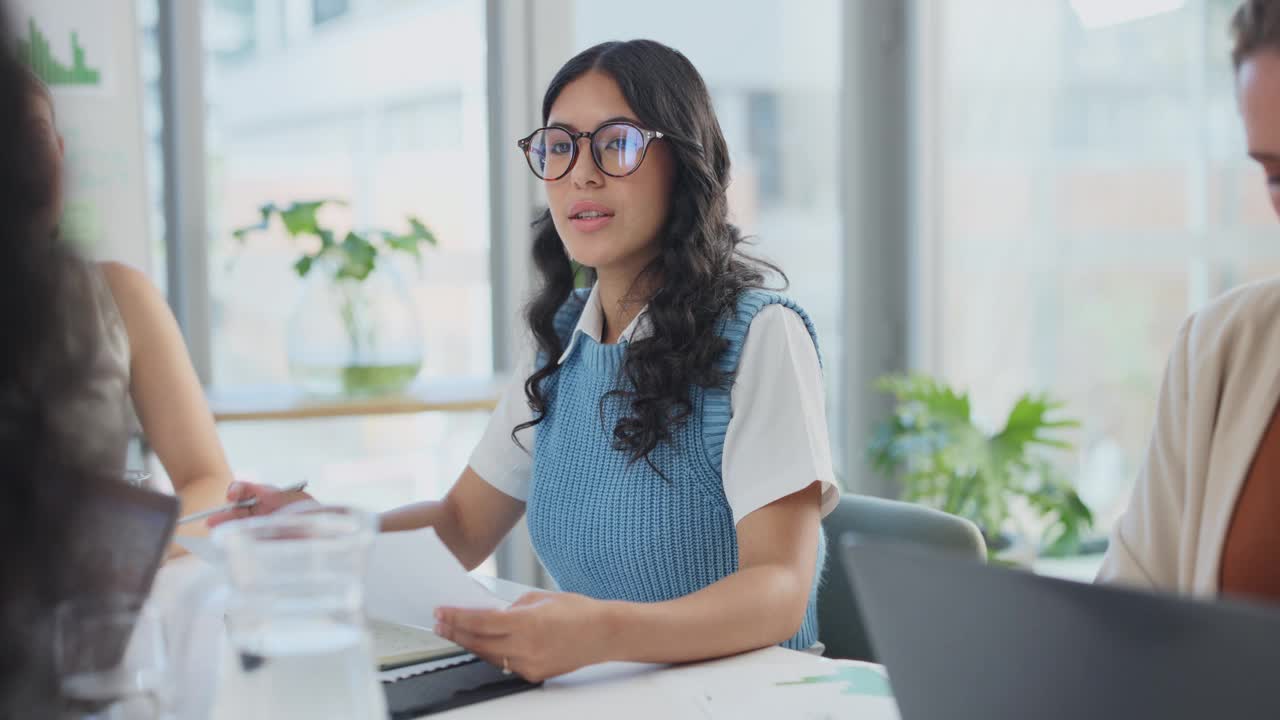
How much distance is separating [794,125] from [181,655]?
116 inches

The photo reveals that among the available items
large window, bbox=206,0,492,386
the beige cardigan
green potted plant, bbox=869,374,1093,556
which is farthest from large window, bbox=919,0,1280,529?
the beige cardigan

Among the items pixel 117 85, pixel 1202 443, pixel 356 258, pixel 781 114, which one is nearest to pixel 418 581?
pixel 1202 443

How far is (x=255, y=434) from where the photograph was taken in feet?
10.0

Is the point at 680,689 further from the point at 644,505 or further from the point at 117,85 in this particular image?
the point at 117,85

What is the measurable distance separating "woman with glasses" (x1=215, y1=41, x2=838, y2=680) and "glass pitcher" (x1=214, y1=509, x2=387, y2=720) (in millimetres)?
528

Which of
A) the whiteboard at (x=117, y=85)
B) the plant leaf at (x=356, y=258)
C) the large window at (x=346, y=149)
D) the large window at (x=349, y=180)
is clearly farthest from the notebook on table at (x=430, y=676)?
the large window at (x=346, y=149)

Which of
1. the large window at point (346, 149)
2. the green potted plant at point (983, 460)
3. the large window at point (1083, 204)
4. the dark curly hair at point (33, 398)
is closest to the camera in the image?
the dark curly hair at point (33, 398)

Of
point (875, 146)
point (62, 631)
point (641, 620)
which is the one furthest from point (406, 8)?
point (62, 631)

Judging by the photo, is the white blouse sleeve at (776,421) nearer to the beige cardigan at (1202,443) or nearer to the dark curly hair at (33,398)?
the beige cardigan at (1202,443)

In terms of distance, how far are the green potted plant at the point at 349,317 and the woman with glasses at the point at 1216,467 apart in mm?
1839

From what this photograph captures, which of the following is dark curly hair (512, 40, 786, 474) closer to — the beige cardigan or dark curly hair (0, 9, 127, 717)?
the beige cardigan

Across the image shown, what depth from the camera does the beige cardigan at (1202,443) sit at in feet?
3.59

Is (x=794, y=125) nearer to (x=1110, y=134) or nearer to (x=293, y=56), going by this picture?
(x=1110, y=134)

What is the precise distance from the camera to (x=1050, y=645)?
60cm
